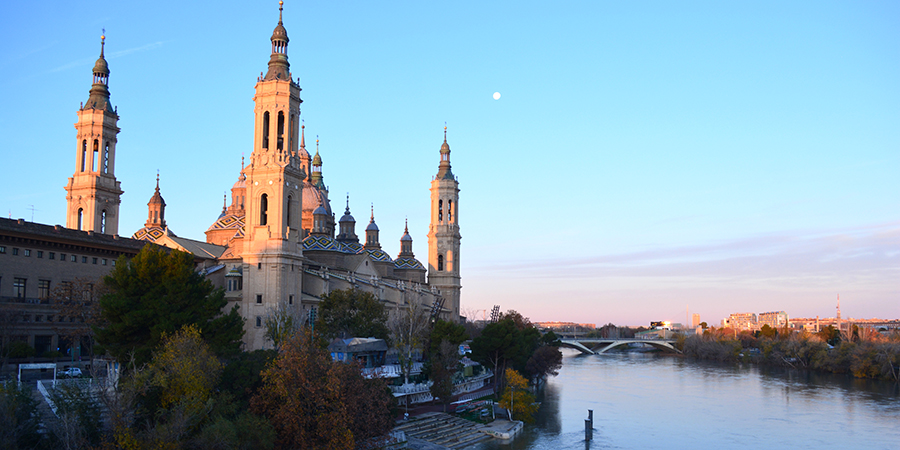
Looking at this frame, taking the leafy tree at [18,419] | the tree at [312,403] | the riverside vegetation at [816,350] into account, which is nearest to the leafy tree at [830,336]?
the riverside vegetation at [816,350]

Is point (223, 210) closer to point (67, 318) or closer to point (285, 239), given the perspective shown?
point (285, 239)

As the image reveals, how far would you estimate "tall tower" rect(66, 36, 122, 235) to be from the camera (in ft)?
→ 184

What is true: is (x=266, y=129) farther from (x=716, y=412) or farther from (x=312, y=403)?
(x=716, y=412)

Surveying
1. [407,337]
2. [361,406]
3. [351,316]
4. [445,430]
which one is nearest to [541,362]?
[407,337]

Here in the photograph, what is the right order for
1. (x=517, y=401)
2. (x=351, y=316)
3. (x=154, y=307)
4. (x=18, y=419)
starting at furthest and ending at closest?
(x=351, y=316), (x=517, y=401), (x=154, y=307), (x=18, y=419)

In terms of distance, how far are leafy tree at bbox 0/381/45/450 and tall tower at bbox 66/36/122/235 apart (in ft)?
124

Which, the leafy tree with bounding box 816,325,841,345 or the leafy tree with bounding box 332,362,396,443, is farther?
the leafy tree with bounding box 816,325,841,345

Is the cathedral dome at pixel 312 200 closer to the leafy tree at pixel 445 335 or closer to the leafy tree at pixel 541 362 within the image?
the leafy tree at pixel 541 362

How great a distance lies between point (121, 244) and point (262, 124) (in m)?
11.4

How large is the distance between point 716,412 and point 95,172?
1848 inches

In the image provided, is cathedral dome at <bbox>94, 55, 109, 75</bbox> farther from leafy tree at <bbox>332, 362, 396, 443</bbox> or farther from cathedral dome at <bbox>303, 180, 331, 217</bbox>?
leafy tree at <bbox>332, 362, 396, 443</bbox>

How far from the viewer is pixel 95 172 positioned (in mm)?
56594

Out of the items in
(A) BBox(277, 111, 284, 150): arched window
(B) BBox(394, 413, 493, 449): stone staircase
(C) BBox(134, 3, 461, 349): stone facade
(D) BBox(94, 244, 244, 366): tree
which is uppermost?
(A) BBox(277, 111, 284, 150): arched window

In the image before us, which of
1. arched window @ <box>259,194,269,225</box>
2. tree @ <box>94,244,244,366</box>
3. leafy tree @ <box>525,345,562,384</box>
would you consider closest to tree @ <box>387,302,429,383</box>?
arched window @ <box>259,194,269,225</box>
